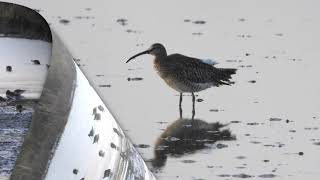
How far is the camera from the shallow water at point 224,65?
1.55 metres

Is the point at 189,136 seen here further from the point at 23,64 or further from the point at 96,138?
the point at 96,138

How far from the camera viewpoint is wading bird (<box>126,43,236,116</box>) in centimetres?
154

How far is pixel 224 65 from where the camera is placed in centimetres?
161

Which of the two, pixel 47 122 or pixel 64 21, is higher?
pixel 47 122

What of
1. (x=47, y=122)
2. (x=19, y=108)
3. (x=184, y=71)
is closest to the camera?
(x=47, y=122)

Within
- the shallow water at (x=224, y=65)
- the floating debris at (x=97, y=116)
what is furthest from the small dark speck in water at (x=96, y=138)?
the shallow water at (x=224, y=65)

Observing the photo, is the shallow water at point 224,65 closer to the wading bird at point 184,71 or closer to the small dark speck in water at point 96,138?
the wading bird at point 184,71

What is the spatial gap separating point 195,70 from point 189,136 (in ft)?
0.51

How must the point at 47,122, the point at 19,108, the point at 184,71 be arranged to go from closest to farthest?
the point at 47,122, the point at 19,108, the point at 184,71

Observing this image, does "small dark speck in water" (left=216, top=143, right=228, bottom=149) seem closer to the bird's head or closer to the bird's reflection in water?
the bird's reflection in water

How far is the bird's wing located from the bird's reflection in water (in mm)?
96

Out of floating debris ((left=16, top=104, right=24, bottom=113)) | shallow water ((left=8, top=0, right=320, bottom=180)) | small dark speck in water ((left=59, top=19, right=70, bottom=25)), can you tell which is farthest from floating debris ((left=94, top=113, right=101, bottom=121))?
small dark speck in water ((left=59, top=19, right=70, bottom=25))

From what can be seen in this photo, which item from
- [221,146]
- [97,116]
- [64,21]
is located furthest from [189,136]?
[97,116]

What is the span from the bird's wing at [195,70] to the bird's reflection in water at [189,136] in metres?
0.10
